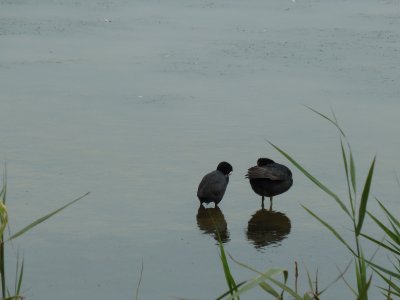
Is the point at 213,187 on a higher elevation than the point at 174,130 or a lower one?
higher

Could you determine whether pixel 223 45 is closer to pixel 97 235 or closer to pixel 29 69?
pixel 29 69

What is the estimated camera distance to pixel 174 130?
9695mm

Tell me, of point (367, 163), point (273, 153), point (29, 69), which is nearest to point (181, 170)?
point (273, 153)

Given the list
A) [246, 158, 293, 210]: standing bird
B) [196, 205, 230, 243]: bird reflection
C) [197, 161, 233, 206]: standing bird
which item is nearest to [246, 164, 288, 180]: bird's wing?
[246, 158, 293, 210]: standing bird

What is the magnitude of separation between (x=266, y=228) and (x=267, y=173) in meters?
0.57

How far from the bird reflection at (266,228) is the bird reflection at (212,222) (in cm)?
19

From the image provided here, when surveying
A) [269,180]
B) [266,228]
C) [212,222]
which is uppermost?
[269,180]

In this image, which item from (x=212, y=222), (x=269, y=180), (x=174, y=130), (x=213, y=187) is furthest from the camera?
(x=174, y=130)

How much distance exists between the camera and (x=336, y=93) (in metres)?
11.3

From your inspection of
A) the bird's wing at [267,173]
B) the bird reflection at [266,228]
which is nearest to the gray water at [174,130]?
the bird reflection at [266,228]

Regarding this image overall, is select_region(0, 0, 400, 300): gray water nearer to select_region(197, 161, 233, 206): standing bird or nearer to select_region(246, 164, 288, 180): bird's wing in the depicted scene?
select_region(197, 161, 233, 206): standing bird

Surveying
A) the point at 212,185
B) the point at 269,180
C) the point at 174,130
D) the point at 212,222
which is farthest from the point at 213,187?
the point at 174,130

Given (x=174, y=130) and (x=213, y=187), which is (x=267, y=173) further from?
(x=174, y=130)

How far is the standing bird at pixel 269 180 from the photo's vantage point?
7.79 m
